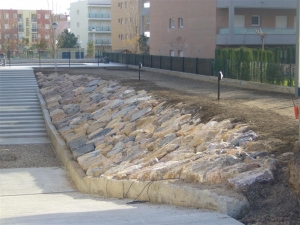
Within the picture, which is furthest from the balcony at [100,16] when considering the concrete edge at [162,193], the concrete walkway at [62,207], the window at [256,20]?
the concrete edge at [162,193]

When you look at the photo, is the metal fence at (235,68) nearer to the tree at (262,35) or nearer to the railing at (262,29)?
the railing at (262,29)

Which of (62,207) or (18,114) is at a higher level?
(62,207)

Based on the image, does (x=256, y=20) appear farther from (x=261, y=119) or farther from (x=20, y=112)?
(x=261, y=119)

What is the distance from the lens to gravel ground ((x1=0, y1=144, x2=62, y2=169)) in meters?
16.8

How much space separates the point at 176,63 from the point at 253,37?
409 inches

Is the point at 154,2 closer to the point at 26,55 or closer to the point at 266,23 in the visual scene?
the point at 266,23

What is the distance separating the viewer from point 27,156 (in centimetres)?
1806

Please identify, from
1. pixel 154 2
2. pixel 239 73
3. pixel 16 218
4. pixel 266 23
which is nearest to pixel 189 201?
pixel 16 218

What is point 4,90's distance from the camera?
29.5m

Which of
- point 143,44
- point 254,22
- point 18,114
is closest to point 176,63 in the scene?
point 18,114

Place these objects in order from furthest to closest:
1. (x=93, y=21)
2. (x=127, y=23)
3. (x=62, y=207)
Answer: (x=93, y=21) → (x=127, y=23) → (x=62, y=207)

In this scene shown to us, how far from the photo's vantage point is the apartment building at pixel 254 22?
39.3m

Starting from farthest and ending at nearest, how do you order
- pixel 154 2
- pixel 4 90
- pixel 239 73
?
1. pixel 154 2
2. pixel 4 90
3. pixel 239 73

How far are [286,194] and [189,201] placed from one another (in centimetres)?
143
